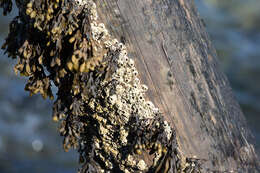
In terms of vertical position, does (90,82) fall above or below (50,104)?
below

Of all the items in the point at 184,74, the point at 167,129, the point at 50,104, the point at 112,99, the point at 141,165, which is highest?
the point at 50,104

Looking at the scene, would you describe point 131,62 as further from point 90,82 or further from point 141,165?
point 141,165

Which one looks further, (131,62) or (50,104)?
(50,104)

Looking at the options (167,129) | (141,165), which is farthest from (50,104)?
(167,129)

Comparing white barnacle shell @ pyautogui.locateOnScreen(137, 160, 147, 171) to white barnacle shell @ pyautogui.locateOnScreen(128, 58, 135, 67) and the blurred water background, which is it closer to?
white barnacle shell @ pyautogui.locateOnScreen(128, 58, 135, 67)

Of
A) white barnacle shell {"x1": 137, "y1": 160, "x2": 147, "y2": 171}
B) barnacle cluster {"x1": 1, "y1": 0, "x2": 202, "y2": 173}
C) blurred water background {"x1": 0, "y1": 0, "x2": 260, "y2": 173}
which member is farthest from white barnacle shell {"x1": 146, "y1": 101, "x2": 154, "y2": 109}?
A: blurred water background {"x1": 0, "y1": 0, "x2": 260, "y2": 173}

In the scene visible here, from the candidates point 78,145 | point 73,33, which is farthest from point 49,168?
point 73,33

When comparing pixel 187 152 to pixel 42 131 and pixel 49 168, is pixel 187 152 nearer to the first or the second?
pixel 49 168

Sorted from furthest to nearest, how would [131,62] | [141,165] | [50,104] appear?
[50,104]
[141,165]
[131,62]

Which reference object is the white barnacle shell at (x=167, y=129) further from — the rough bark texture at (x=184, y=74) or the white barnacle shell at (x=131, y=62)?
the white barnacle shell at (x=131, y=62)
